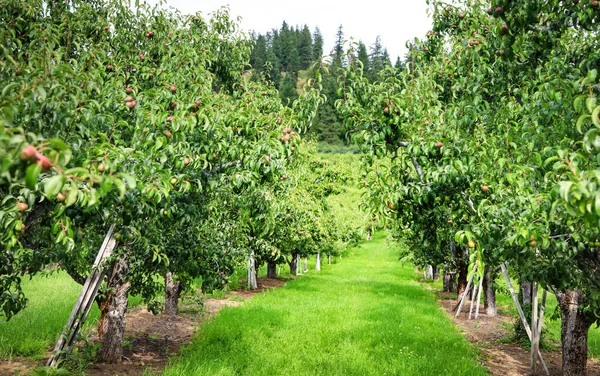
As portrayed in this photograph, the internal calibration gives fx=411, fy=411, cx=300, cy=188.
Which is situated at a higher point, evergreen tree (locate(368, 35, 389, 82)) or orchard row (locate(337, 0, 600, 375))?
evergreen tree (locate(368, 35, 389, 82))

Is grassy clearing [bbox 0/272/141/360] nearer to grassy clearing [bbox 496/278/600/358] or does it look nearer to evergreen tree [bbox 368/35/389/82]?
grassy clearing [bbox 496/278/600/358]

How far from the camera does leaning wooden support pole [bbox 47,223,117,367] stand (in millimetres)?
5953

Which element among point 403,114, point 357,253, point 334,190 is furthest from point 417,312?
point 357,253

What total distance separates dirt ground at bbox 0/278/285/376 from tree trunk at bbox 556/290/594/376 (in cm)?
762

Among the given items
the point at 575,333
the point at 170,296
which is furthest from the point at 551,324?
the point at 170,296

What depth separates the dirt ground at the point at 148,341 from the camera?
25.0 ft

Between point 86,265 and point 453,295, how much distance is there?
17.3 meters

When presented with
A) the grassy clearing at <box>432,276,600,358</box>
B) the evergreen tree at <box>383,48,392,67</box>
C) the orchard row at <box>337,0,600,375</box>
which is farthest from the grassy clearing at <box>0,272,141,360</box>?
the grassy clearing at <box>432,276,600,358</box>

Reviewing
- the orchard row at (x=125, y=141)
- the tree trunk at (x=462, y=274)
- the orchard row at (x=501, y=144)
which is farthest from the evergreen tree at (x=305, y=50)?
the orchard row at (x=501, y=144)

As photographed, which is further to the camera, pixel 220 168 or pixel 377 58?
pixel 377 58

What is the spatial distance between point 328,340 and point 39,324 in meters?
7.31

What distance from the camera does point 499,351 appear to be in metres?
10.6

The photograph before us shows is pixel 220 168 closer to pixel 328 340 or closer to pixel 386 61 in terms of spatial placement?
pixel 386 61

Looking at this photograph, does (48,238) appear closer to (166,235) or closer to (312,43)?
(166,235)
